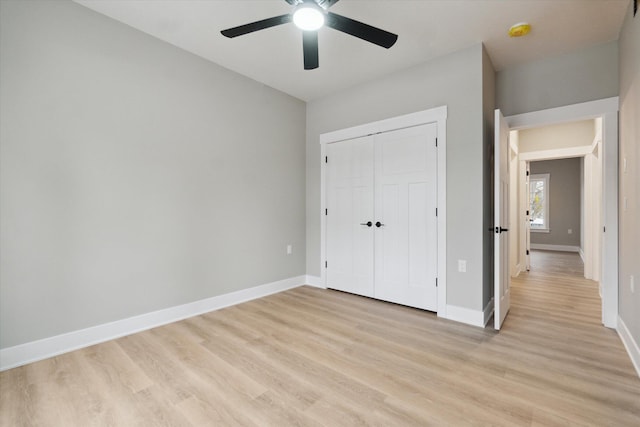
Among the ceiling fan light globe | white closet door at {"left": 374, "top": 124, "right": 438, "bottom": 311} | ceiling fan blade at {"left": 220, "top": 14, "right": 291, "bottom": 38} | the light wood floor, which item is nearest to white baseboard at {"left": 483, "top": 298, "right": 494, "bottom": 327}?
the light wood floor

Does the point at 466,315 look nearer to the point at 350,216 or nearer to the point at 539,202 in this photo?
the point at 350,216

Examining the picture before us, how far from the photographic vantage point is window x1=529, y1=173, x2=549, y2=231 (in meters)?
8.34

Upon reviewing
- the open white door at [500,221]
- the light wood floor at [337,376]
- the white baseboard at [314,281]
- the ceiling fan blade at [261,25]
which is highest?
the ceiling fan blade at [261,25]

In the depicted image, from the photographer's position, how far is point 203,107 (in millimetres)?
3143

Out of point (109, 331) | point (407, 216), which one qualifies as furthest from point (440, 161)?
point (109, 331)

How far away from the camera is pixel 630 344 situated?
221 centimetres

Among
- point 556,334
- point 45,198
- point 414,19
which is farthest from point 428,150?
point 45,198

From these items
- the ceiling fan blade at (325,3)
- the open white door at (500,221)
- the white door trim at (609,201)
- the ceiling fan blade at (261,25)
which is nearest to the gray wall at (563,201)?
the white door trim at (609,201)

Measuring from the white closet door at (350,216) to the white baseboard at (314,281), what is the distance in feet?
0.46

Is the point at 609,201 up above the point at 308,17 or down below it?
below

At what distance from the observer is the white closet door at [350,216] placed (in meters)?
3.69

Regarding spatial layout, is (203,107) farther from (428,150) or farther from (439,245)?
(439,245)

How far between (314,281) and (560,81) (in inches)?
146

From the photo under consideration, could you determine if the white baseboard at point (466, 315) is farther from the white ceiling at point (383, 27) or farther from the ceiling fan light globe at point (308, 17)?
the ceiling fan light globe at point (308, 17)
